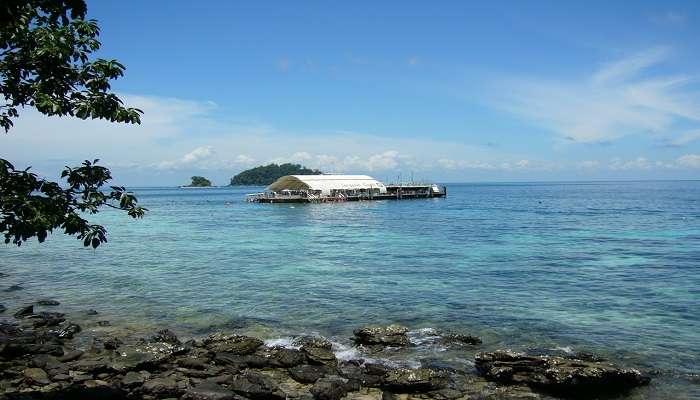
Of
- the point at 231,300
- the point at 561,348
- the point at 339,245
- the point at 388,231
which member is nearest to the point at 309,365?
the point at 561,348

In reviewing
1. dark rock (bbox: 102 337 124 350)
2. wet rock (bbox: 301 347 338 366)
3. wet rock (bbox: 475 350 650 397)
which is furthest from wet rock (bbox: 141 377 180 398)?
wet rock (bbox: 475 350 650 397)

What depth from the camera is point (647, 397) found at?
39.3 feet

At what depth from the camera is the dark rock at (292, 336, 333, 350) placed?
598 inches

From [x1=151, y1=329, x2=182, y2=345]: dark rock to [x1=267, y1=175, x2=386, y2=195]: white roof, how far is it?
92475 mm

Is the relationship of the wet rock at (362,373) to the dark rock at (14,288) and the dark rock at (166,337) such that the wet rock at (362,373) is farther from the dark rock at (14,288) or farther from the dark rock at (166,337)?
the dark rock at (14,288)

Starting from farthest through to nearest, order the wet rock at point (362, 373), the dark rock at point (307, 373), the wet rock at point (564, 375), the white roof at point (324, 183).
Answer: the white roof at point (324, 183) → the dark rock at point (307, 373) → the wet rock at point (362, 373) → the wet rock at point (564, 375)

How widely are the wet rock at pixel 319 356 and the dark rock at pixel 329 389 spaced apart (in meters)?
1.53

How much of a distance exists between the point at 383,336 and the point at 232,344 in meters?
4.43

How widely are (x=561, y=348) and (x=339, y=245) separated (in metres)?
27.8

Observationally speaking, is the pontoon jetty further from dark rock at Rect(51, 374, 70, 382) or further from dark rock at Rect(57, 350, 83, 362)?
dark rock at Rect(51, 374, 70, 382)

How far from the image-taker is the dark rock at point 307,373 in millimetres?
12758

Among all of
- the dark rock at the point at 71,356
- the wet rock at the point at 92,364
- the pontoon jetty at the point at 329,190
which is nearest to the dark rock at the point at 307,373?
the wet rock at the point at 92,364

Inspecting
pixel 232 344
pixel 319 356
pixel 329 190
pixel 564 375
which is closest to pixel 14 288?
pixel 232 344

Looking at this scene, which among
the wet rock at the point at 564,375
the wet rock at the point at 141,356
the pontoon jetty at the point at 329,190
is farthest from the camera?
the pontoon jetty at the point at 329,190
